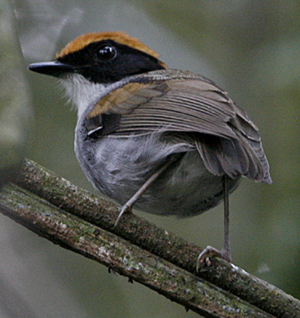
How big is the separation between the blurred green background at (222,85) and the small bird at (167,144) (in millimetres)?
651

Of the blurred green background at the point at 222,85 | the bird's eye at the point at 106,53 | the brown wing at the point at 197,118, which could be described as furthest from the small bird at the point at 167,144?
the blurred green background at the point at 222,85

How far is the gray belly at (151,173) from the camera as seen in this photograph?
8.46 ft

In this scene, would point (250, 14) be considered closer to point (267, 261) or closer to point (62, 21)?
point (62, 21)

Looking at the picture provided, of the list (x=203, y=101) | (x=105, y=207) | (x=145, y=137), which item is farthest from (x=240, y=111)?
(x=105, y=207)

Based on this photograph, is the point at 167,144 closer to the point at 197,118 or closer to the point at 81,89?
the point at 197,118

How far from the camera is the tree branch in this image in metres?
2.03

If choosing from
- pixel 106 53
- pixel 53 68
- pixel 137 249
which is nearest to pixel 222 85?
pixel 106 53

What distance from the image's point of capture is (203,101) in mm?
2602

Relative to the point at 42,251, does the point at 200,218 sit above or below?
below

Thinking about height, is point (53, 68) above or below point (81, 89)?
above

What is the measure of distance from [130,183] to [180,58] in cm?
198

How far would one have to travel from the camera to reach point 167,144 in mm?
2545

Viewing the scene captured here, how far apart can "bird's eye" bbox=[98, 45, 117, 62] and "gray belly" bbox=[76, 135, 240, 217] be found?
73 cm

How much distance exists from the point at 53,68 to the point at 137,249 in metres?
1.58
